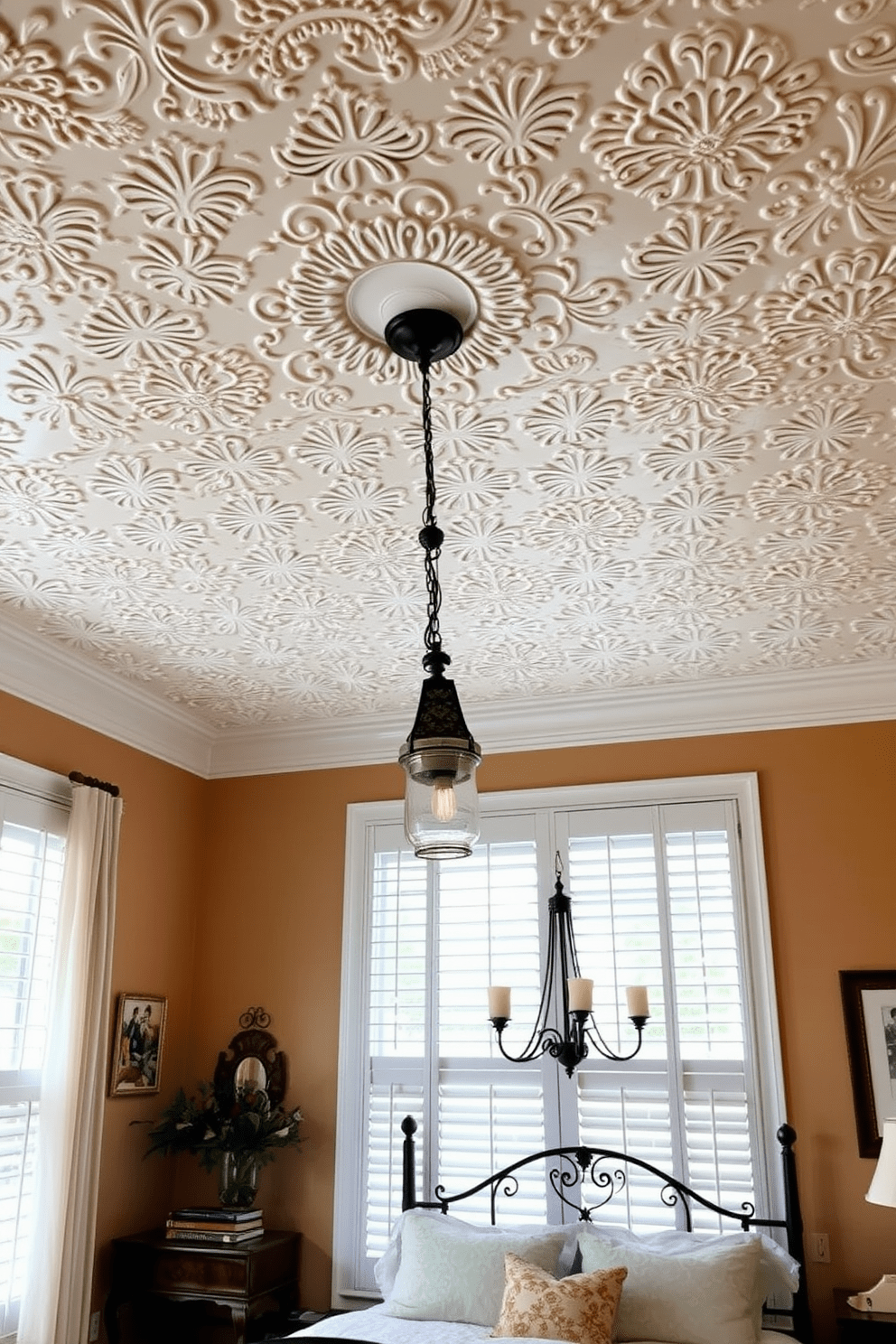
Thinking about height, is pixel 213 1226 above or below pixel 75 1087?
below

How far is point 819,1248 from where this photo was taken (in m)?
3.83

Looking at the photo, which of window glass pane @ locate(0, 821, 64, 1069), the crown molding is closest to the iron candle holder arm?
the crown molding

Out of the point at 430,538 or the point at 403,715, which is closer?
the point at 430,538

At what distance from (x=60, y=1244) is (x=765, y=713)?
324cm

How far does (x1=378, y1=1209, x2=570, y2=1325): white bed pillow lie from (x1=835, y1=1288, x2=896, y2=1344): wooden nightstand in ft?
3.05

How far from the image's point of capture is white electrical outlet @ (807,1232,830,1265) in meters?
3.82

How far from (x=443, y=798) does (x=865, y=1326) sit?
2.54 m

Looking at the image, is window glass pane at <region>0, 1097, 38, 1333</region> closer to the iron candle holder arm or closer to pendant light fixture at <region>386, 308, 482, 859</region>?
the iron candle holder arm

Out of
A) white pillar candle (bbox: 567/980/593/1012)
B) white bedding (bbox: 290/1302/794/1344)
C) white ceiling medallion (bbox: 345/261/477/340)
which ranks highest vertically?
white ceiling medallion (bbox: 345/261/477/340)

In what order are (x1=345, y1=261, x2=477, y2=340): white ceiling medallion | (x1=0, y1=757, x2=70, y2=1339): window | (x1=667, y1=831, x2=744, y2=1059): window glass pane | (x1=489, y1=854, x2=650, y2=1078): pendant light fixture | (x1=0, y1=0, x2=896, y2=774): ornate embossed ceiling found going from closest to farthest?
(x1=0, y1=0, x2=896, y2=774): ornate embossed ceiling
(x1=345, y1=261, x2=477, y2=340): white ceiling medallion
(x1=0, y1=757, x2=70, y2=1339): window
(x1=489, y1=854, x2=650, y2=1078): pendant light fixture
(x1=667, y1=831, x2=744, y2=1059): window glass pane

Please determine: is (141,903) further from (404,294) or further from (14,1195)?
(404,294)

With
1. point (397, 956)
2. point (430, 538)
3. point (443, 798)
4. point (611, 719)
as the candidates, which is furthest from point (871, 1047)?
point (430, 538)

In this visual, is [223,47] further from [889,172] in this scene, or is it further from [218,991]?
[218,991]

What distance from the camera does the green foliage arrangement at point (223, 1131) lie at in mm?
4305
